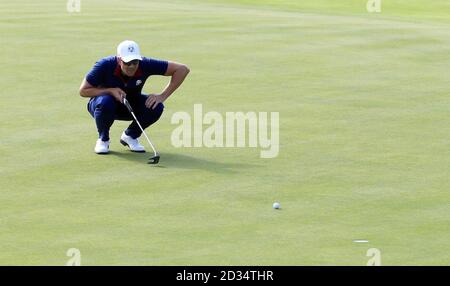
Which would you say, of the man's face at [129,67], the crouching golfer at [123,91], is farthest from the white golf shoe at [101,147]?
the man's face at [129,67]

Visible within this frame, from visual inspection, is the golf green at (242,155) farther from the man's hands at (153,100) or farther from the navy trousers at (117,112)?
the man's hands at (153,100)

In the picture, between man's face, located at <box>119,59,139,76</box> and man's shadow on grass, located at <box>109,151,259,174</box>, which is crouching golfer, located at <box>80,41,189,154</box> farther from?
man's shadow on grass, located at <box>109,151,259,174</box>

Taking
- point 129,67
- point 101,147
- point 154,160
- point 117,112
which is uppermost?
point 129,67

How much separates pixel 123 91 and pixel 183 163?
1.19m

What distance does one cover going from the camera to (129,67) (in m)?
14.9

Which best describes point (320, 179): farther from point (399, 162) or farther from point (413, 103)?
point (413, 103)

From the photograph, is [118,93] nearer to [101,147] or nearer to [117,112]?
[117,112]

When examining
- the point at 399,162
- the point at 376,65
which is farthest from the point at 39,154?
the point at 376,65

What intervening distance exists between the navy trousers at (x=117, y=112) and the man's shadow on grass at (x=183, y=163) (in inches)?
11.6

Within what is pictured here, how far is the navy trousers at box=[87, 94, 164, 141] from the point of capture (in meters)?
15.2

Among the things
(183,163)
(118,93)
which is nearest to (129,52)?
(118,93)

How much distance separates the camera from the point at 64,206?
12664 millimetres

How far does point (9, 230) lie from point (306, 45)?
46.5ft

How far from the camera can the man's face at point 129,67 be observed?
48.4 feet
